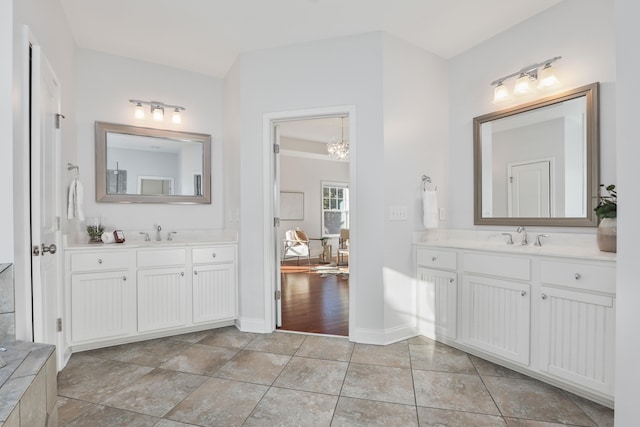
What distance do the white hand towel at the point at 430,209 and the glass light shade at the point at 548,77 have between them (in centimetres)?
115

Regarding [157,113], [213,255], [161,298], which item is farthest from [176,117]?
[161,298]

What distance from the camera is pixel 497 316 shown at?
236cm

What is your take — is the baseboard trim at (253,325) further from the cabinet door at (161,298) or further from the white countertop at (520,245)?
the white countertop at (520,245)

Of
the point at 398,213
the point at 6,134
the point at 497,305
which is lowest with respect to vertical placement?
the point at 497,305

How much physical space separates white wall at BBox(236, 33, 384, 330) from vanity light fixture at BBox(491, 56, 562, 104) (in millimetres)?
1024

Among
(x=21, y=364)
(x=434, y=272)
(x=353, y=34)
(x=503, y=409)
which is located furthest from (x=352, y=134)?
(x=21, y=364)

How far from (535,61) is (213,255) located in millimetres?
A: 3239

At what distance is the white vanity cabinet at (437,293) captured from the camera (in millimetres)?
2673

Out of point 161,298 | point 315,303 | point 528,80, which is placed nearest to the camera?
point 528,80

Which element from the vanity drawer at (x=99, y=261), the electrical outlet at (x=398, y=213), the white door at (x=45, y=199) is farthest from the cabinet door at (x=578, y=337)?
the vanity drawer at (x=99, y=261)

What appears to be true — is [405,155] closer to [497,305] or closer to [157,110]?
[497,305]

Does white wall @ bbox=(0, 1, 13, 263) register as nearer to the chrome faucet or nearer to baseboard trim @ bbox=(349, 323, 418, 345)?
baseboard trim @ bbox=(349, 323, 418, 345)

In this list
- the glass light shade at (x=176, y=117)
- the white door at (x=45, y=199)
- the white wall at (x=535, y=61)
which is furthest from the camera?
the glass light shade at (x=176, y=117)

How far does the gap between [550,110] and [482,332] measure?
1792mm
